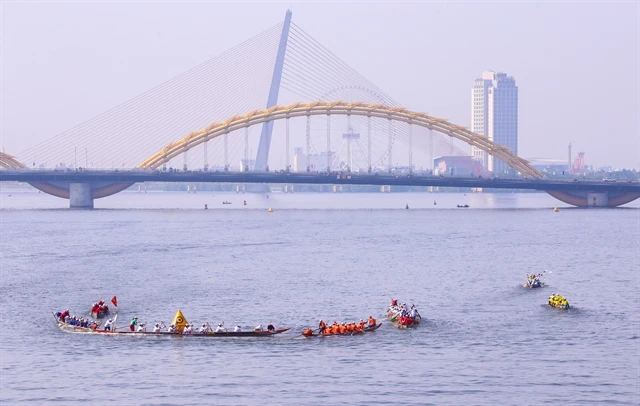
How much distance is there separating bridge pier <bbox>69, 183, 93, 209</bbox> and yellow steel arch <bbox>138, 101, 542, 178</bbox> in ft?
30.3

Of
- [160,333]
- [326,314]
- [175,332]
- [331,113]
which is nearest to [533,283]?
[326,314]

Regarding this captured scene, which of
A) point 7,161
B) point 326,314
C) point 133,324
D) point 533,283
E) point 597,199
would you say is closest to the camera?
point 133,324

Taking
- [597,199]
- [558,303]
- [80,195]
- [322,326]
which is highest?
[80,195]

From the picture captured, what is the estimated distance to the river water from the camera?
145 ft

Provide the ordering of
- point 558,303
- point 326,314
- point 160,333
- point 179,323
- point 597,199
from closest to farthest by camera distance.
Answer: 1. point 160,333
2. point 179,323
3. point 326,314
4. point 558,303
5. point 597,199

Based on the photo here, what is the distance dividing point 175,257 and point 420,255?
22.0 meters

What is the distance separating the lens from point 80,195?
16712cm

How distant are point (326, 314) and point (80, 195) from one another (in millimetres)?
111282

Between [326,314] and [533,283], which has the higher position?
[533,283]

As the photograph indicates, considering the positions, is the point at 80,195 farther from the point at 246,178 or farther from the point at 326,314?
the point at 326,314

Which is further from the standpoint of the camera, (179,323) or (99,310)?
(99,310)

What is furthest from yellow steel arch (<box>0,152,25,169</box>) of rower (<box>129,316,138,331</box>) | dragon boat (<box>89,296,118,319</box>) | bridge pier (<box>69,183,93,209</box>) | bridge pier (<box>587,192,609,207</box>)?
rower (<box>129,316,138,331</box>)

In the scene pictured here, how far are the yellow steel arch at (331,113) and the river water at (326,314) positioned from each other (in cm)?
4465

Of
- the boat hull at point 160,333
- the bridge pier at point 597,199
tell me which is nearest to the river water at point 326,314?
the boat hull at point 160,333
